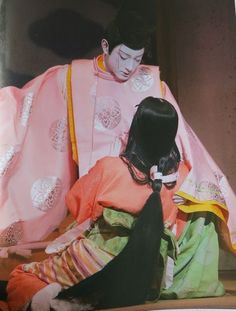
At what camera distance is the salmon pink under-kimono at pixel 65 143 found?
2.14 meters

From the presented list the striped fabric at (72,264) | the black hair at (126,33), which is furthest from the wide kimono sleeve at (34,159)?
the black hair at (126,33)

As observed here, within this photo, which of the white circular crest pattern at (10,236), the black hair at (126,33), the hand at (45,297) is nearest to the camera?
the hand at (45,297)

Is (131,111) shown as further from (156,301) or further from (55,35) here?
(156,301)

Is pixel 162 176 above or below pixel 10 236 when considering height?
above

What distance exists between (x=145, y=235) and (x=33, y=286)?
46cm

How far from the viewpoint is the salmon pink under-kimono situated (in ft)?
7.03

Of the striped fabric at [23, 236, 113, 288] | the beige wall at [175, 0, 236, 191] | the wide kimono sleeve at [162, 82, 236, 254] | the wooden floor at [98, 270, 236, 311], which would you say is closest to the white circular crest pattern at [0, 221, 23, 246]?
the striped fabric at [23, 236, 113, 288]

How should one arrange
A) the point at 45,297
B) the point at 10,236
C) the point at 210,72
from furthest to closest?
the point at 210,72 < the point at 10,236 < the point at 45,297

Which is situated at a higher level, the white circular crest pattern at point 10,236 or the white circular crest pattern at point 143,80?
the white circular crest pattern at point 143,80

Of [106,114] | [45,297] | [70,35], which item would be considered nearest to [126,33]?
[70,35]

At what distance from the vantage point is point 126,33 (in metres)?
2.25

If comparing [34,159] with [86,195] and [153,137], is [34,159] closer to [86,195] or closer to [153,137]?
[86,195]

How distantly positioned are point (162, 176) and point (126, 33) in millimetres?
606

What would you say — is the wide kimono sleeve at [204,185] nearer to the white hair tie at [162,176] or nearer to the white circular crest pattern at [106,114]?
the white hair tie at [162,176]
